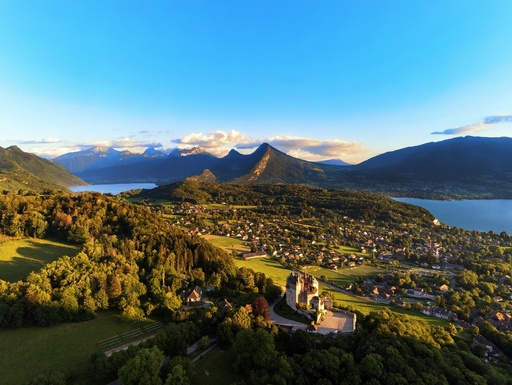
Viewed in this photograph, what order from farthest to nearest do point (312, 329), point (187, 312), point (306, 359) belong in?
point (187, 312), point (312, 329), point (306, 359)

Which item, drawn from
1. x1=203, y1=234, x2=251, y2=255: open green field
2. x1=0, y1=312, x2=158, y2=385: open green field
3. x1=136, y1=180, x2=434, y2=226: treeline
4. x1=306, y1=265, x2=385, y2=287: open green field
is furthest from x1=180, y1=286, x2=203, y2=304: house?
x1=136, y1=180, x2=434, y2=226: treeline

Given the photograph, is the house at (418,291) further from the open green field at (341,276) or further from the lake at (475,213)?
the lake at (475,213)

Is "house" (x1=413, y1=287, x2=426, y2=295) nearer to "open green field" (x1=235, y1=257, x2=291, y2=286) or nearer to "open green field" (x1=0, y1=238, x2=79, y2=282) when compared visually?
"open green field" (x1=235, y1=257, x2=291, y2=286)

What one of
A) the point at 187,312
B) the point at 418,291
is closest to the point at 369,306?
the point at 418,291

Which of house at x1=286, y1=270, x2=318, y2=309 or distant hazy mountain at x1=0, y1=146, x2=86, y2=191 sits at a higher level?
distant hazy mountain at x1=0, y1=146, x2=86, y2=191

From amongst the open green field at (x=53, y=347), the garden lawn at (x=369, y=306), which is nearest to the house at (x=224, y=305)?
the open green field at (x=53, y=347)

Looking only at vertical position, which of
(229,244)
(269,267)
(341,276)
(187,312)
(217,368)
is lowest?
(341,276)

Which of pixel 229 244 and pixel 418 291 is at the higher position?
pixel 229 244

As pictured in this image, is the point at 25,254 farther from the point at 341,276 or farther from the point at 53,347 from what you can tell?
the point at 341,276
